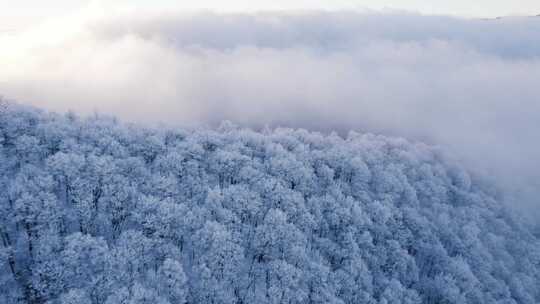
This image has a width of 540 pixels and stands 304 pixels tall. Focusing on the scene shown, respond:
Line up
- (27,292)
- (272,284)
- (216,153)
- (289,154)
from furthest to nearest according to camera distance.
Answer: (289,154) < (216,153) < (272,284) < (27,292)

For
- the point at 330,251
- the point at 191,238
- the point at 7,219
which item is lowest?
the point at 330,251

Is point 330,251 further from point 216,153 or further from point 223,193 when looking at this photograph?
point 216,153

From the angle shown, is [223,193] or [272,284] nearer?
[272,284]

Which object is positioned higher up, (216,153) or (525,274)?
(216,153)

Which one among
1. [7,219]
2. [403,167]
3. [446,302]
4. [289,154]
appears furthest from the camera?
[403,167]

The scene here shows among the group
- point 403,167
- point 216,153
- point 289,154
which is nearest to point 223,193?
point 216,153

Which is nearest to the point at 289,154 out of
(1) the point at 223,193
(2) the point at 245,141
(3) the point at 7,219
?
(2) the point at 245,141

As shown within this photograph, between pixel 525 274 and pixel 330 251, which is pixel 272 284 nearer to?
pixel 330 251
